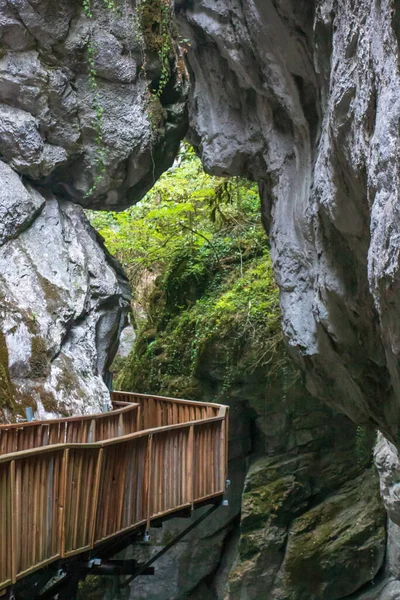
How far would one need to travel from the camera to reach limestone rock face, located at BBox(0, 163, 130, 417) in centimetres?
820

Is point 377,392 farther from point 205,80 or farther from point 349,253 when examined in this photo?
point 205,80

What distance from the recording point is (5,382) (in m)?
7.89

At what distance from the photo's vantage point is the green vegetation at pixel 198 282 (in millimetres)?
11086

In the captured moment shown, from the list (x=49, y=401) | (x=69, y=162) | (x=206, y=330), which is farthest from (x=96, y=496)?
(x=206, y=330)

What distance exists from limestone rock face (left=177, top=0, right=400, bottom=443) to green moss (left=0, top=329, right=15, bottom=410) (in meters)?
3.46

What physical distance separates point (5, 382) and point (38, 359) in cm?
60

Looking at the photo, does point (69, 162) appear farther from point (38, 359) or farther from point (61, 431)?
point (61, 431)

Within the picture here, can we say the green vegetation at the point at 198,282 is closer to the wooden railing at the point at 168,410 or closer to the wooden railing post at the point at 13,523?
the wooden railing at the point at 168,410

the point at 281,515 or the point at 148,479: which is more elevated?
the point at 148,479

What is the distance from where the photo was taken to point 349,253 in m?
5.65

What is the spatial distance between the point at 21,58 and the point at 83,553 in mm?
7086

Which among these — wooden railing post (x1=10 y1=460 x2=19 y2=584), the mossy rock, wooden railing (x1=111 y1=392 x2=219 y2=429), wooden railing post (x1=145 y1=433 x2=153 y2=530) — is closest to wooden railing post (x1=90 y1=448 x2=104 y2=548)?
wooden railing post (x1=145 y1=433 x2=153 y2=530)

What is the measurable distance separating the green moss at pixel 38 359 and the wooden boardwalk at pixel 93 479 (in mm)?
1259

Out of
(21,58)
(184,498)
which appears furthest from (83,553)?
(21,58)
